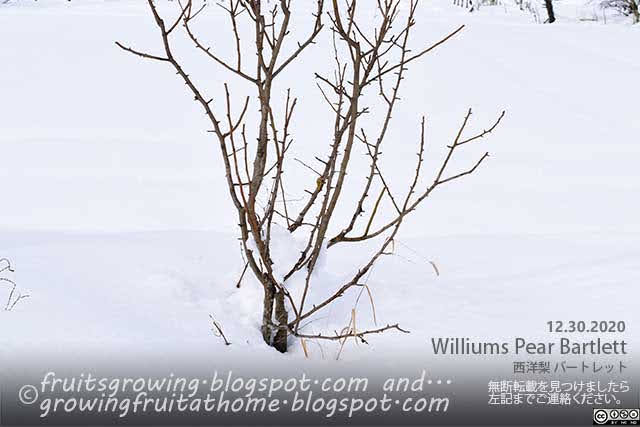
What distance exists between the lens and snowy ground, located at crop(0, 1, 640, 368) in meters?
1.88

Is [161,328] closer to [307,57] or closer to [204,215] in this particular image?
[204,215]

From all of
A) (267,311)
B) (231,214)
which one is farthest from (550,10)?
(267,311)

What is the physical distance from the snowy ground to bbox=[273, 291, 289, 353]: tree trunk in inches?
2.1

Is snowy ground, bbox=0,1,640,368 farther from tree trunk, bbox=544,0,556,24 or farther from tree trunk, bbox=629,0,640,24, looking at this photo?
tree trunk, bbox=629,0,640,24

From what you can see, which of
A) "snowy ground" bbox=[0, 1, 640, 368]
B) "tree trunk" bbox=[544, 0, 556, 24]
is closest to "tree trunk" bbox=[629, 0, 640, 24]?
"tree trunk" bbox=[544, 0, 556, 24]

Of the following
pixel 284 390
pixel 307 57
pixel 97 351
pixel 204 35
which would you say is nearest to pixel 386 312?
pixel 284 390

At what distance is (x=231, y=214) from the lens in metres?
2.83

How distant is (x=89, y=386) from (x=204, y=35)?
490 centimetres

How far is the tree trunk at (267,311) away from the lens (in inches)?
71.4

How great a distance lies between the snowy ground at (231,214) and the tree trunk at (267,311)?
0.04 m

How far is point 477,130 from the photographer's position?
13.3 feet

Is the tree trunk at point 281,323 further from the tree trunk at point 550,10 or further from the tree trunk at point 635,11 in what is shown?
the tree trunk at point 635,11

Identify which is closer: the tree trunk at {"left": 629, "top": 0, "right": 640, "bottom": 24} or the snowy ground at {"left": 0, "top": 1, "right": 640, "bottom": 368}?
the snowy ground at {"left": 0, "top": 1, "right": 640, "bottom": 368}

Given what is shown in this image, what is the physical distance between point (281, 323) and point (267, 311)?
0.05 m
